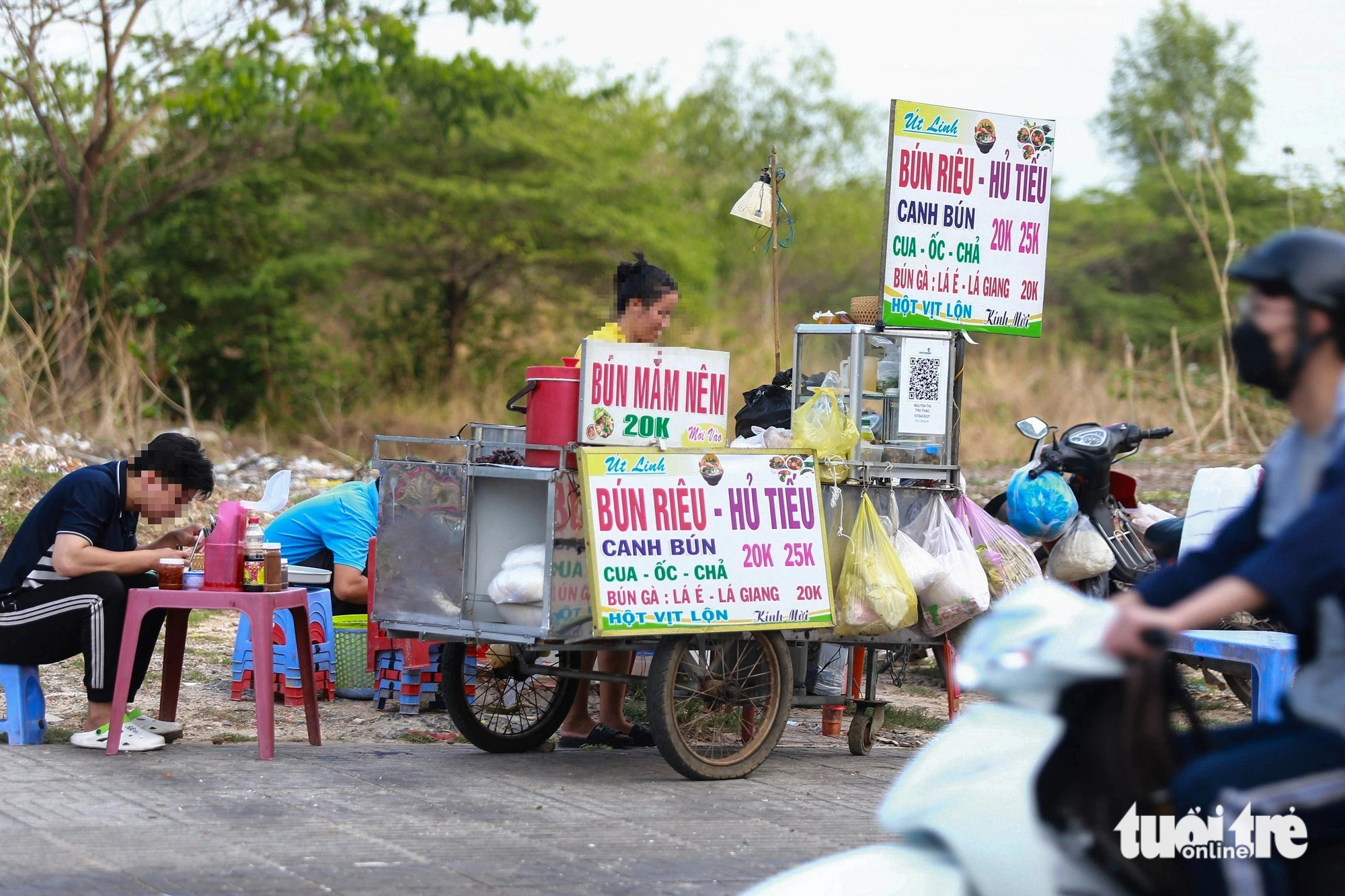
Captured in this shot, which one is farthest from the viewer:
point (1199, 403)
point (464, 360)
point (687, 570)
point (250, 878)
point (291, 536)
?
point (464, 360)

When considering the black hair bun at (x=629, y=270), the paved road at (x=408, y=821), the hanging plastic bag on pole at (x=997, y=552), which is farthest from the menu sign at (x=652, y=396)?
the paved road at (x=408, y=821)

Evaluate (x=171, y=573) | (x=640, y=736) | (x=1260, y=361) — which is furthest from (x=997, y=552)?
(x=1260, y=361)

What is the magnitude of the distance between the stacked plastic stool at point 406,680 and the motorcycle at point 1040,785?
5026mm

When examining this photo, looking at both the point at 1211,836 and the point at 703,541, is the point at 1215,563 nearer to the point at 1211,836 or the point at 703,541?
the point at 1211,836

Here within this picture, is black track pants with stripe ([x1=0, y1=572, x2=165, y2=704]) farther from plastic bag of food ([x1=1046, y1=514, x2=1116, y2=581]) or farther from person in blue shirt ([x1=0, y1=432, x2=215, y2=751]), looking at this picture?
plastic bag of food ([x1=1046, y1=514, x2=1116, y2=581])

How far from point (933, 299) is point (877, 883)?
4.72 metres

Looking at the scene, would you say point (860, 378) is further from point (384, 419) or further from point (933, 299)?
point (384, 419)

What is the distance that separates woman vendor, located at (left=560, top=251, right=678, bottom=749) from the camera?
640 centimetres

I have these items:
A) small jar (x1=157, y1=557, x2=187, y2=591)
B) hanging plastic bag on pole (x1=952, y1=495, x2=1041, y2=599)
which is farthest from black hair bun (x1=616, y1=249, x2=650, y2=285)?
small jar (x1=157, y1=557, x2=187, y2=591)

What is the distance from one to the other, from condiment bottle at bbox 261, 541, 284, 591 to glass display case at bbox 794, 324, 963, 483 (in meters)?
2.57

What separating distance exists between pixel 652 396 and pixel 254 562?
188 centimetres

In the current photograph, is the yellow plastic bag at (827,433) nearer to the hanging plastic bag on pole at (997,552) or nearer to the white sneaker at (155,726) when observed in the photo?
the hanging plastic bag on pole at (997,552)

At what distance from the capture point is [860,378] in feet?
21.9

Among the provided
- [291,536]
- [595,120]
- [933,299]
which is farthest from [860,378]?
[595,120]
